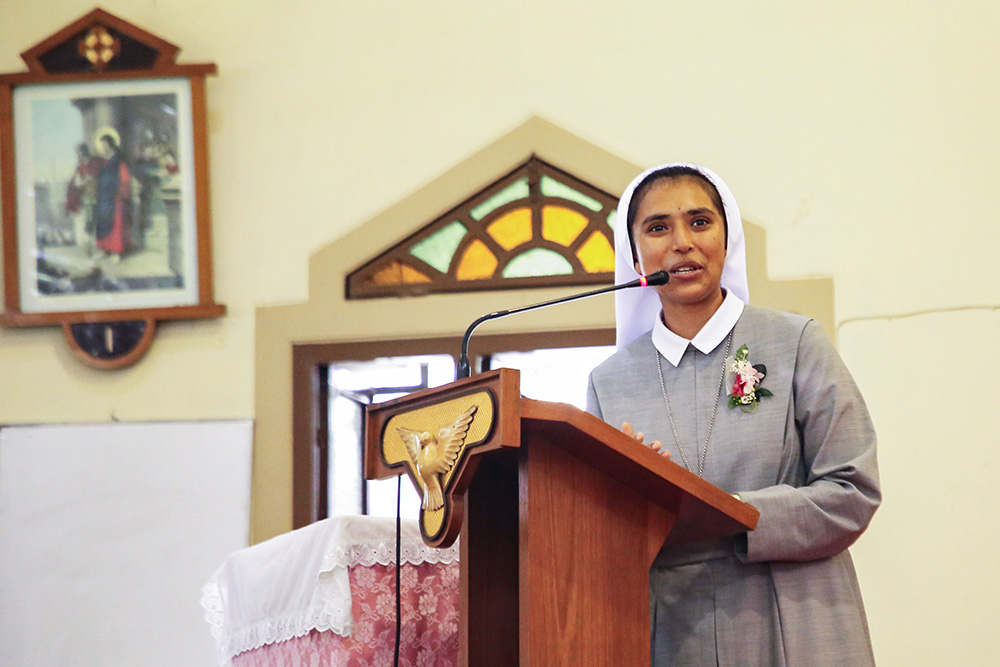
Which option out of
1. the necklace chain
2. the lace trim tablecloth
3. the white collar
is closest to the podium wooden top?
the necklace chain

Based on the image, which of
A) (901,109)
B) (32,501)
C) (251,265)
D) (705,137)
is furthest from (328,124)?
(901,109)

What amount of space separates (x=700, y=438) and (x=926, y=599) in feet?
7.93

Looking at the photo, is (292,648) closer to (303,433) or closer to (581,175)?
(303,433)

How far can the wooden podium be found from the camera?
67.6 inches

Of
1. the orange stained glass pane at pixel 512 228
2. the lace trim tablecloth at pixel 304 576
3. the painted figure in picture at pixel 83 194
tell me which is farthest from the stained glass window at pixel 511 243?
the lace trim tablecloth at pixel 304 576

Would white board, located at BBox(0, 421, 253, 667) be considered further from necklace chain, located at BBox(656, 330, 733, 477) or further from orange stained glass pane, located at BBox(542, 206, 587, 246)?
necklace chain, located at BBox(656, 330, 733, 477)

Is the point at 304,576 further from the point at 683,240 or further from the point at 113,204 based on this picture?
the point at 113,204

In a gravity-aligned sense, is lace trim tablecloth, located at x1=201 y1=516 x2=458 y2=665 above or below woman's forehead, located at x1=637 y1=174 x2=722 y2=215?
below

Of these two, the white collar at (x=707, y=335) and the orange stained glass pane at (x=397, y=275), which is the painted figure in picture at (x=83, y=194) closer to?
the orange stained glass pane at (x=397, y=275)

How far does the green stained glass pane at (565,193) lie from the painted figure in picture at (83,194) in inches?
83.6

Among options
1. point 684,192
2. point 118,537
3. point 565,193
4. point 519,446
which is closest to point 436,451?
point 519,446

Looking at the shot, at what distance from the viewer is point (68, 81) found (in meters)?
5.36

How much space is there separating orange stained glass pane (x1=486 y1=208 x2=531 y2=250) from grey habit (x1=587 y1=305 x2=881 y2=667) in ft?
8.51

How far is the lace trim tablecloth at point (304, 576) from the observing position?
2604mm
